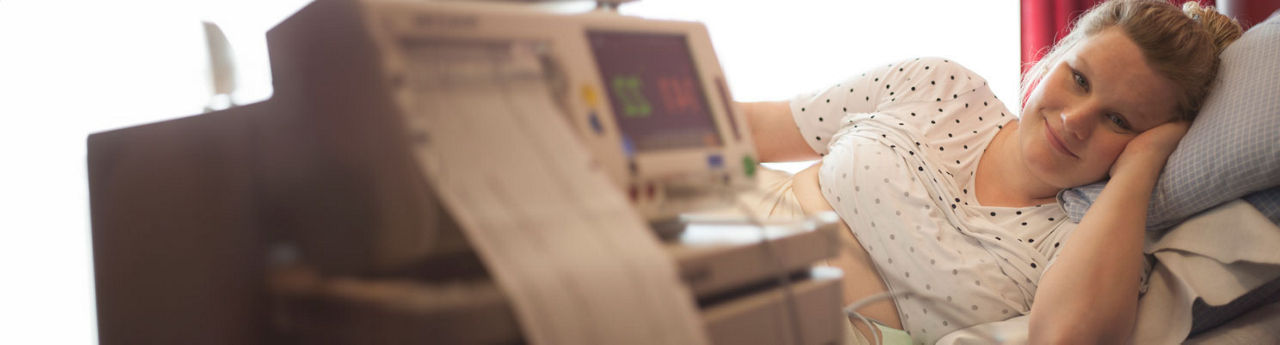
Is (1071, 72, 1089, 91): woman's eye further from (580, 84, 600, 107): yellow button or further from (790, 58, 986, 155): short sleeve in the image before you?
(580, 84, 600, 107): yellow button

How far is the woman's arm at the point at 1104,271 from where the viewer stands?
96 centimetres

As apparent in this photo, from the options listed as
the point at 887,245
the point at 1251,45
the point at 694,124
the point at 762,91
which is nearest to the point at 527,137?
the point at 694,124

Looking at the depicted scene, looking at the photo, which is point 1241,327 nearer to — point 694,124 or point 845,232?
point 845,232

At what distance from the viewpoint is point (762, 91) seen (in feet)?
6.85

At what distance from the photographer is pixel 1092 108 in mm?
1078

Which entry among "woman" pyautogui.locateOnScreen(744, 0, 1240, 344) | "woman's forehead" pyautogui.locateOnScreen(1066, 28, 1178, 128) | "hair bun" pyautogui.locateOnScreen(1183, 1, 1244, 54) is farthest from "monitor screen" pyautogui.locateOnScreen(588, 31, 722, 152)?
"hair bun" pyautogui.locateOnScreen(1183, 1, 1244, 54)

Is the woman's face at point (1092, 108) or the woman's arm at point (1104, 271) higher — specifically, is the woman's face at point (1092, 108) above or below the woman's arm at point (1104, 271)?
above

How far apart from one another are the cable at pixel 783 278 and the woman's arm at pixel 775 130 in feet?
2.99

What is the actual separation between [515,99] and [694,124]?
0.13 m

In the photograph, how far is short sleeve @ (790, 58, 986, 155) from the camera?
131cm

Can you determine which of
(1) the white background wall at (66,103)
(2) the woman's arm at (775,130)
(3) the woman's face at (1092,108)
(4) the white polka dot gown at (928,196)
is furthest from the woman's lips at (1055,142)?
(1) the white background wall at (66,103)

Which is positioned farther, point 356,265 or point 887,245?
point 887,245

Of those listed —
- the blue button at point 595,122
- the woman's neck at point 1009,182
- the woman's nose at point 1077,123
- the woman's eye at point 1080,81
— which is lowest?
the woman's neck at point 1009,182

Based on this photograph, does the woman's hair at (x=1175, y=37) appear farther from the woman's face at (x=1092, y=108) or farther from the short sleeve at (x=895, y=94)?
the short sleeve at (x=895, y=94)
